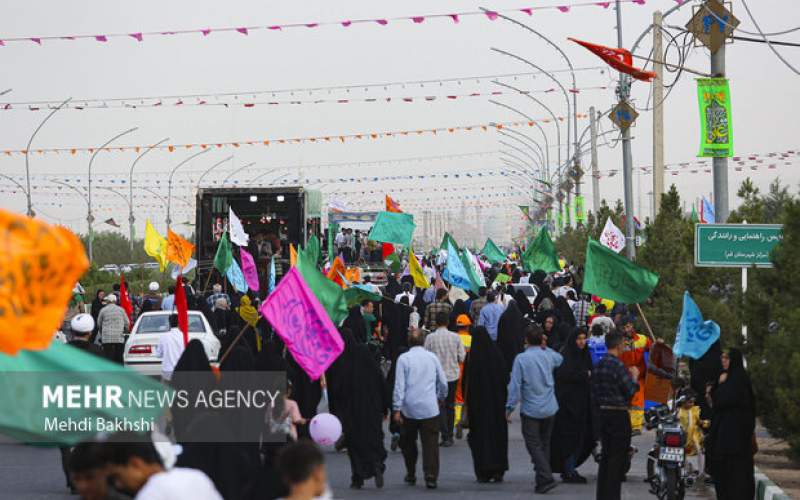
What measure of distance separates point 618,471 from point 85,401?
6.69 metres

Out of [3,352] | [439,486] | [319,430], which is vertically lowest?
[439,486]

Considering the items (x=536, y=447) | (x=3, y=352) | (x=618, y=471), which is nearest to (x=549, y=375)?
(x=536, y=447)

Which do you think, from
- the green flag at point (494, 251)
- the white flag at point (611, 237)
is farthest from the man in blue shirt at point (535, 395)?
the green flag at point (494, 251)

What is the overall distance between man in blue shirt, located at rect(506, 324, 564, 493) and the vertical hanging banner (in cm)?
521

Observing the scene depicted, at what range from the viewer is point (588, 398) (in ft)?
48.4

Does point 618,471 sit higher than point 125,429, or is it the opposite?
point 125,429

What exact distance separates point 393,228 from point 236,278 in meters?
4.10

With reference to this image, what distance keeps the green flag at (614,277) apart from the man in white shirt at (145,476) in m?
11.0

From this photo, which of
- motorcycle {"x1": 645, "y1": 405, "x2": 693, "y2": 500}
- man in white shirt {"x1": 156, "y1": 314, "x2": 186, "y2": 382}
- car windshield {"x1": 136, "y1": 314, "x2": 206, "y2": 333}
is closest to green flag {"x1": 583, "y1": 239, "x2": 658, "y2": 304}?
motorcycle {"x1": 645, "y1": 405, "x2": 693, "y2": 500}

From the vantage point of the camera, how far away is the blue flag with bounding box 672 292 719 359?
13703 millimetres

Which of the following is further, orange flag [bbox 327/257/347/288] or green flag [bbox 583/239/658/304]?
orange flag [bbox 327/257/347/288]

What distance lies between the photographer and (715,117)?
722 inches

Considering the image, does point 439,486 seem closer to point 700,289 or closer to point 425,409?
point 425,409

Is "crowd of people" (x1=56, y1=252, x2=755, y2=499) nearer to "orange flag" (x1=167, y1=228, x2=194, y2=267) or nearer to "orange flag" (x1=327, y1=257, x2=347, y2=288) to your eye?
"orange flag" (x1=327, y1=257, x2=347, y2=288)
